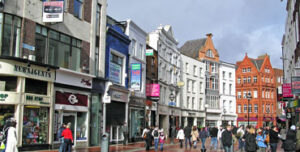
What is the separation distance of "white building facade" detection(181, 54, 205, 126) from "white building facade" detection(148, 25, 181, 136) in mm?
2877

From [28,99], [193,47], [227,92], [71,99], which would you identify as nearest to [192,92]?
[193,47]

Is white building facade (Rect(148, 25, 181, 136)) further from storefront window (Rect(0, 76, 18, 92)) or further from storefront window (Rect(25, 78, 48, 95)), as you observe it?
storefront window (Rect(0, 76, 18, 92))

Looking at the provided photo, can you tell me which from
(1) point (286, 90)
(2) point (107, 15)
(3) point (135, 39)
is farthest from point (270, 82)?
(2) point (107, 15)

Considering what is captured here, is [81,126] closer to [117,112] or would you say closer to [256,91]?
[117,112]

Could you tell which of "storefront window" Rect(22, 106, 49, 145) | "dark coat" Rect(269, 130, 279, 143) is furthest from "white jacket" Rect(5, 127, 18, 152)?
"dark coat" Rect(269, 130, 279, 143)

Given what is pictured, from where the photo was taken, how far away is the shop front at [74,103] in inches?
842

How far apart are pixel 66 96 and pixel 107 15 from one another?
930cm

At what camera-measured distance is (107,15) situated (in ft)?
94.2

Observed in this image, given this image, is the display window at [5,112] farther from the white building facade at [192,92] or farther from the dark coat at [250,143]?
Answer: the white building facade at [192,92]

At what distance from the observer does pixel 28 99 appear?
18.8 m

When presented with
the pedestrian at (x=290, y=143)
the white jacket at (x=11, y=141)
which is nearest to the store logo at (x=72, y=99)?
the white jacket at (x=11, y=141)

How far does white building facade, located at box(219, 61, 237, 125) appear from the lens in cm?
6481

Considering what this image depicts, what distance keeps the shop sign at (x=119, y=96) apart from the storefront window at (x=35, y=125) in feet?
28.0

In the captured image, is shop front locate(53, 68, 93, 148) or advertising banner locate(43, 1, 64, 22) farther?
shop front locate(53, 68, 93, 148)
